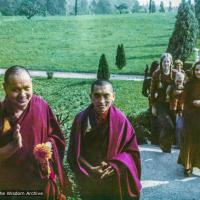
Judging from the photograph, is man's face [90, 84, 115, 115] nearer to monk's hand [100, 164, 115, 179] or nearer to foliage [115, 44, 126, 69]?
monk's hand [100, 164, 115, 179]

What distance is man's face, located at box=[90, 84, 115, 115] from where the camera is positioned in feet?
13.4

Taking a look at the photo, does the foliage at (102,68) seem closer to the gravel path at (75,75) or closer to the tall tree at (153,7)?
the gravel path at (75,75)

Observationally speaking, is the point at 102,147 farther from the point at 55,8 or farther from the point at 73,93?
the point at 55,8

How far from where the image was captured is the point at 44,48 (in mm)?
6426

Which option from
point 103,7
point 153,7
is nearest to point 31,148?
point 153,7

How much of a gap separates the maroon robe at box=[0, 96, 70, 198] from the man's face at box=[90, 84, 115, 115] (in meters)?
0.31

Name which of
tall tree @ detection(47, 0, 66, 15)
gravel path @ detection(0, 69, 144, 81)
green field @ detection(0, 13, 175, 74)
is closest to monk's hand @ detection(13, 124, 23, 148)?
green field @ detection(0, 13, 175, 74)

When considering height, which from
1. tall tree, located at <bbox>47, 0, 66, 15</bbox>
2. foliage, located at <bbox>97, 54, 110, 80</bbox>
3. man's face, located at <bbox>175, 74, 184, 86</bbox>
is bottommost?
man's face, located at <bbox>175, 74, 184, 86</bbox>

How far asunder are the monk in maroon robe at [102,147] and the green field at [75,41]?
6.34 feet

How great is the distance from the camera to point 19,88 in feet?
13.0

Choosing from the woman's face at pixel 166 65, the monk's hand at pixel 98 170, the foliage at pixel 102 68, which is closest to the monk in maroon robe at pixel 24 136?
the monk's hand at pixel 98 170

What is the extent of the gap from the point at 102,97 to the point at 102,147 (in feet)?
1.14

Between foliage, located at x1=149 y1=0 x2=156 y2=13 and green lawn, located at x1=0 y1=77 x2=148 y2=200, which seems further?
foliage, located at x1=149 y1=0 x2=156 y2=13

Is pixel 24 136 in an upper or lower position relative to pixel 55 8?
lower
